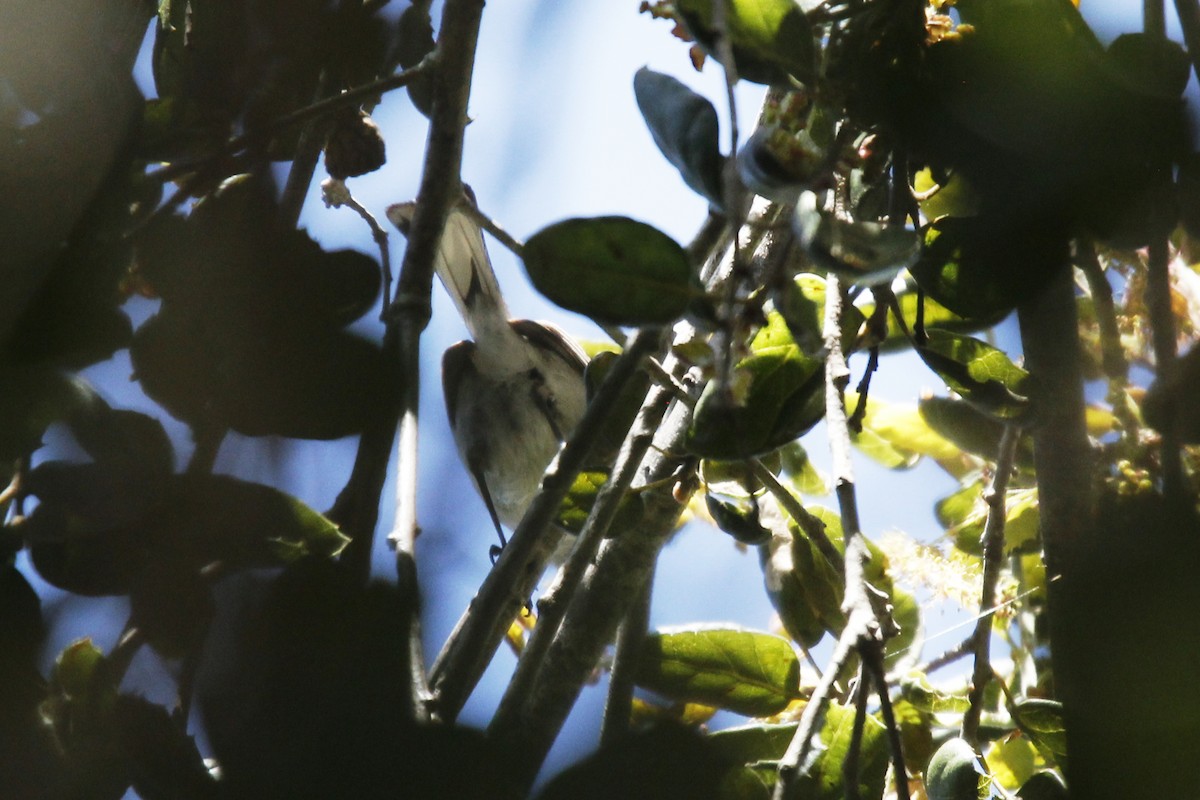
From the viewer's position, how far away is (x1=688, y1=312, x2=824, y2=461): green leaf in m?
0.86

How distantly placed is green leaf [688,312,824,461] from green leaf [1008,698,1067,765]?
A: 30cm

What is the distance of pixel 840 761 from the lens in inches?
38.5

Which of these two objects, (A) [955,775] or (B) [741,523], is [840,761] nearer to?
(A) [955,775]

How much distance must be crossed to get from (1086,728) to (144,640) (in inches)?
23.6

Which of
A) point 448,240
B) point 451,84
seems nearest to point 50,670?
point 451,84

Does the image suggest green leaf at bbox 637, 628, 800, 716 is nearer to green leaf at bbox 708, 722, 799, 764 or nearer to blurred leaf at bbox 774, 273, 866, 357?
green leaf at bbox 708, 722, 799, 764

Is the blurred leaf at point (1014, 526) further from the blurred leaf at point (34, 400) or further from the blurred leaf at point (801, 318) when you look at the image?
the blurred leaf at point (34, 400)

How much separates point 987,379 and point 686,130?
367mm

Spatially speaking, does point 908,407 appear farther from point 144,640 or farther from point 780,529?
point 144,640

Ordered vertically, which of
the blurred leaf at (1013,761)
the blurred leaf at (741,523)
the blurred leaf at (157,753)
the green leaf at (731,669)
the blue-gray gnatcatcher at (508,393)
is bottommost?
the blurred leaf at (157,753)

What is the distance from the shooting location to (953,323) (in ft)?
3.55

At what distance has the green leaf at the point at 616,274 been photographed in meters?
0.69

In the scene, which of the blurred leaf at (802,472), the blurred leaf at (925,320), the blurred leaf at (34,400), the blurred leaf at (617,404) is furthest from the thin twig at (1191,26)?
the blurred leaf at (802,472)

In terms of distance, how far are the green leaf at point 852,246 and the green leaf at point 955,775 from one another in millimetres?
440
